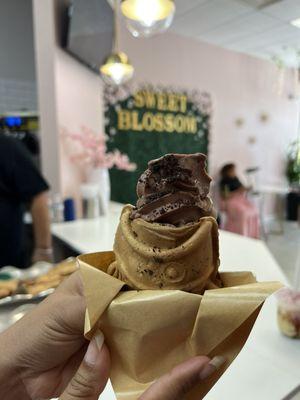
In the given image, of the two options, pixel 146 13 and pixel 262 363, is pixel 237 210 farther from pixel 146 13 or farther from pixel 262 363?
pixel 262 363

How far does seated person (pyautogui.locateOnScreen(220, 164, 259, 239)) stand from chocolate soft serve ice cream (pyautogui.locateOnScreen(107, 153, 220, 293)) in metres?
2.11

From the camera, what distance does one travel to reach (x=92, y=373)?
0.57m

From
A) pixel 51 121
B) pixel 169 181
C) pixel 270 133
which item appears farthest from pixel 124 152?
pixel 169 181

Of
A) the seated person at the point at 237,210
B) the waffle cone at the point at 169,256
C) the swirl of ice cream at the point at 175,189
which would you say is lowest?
the seated person at the point at 237,210

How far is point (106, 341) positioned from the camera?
1.92 feet

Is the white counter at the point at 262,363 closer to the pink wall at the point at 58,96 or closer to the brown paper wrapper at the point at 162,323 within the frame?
the brown paper wrapper at the point at 162,323

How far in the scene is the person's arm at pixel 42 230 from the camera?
81.8 inches

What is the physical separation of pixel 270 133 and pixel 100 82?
371 cm

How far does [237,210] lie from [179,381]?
2850 millimetres

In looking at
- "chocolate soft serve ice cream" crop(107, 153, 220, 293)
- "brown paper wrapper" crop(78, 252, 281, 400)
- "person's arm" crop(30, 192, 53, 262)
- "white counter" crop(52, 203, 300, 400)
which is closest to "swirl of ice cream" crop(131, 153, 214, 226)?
"chocolate soft serve ice cream" crop(107, 153, 220, 293)

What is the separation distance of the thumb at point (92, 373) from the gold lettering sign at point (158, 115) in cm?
374

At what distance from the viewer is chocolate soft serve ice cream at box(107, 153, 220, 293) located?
0.56 m

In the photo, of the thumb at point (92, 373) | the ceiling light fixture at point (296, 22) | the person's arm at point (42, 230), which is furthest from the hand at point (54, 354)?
the person's arm at point (42, 230)

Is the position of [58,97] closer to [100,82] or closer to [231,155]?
[100,82]
